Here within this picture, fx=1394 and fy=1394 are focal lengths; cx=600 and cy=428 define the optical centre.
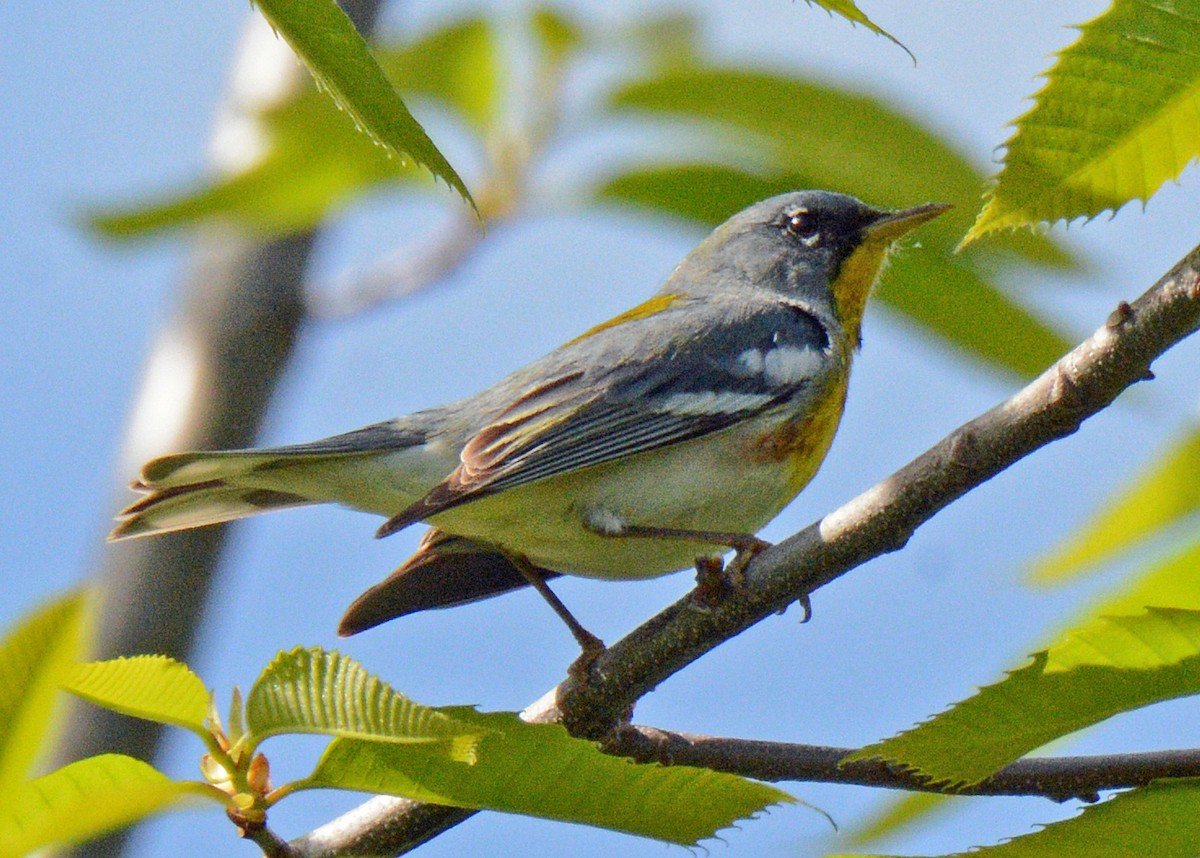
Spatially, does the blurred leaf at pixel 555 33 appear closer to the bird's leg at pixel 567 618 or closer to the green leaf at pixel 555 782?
the bird's leg at pixel 567 618

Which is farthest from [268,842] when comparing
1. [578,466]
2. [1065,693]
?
[578,466]

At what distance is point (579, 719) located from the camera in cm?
200

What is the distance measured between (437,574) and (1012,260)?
1.38 metres

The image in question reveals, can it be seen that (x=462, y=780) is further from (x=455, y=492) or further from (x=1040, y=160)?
(x=455, y=492)

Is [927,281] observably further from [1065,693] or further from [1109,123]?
[1065,693]

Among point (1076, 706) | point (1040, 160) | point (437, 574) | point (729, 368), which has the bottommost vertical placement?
point (1076, 706)

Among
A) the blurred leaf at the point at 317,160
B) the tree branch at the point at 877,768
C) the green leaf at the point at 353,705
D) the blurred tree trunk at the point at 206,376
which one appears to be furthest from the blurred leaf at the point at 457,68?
the green leaf at the point at 353,705

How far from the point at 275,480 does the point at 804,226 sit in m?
1.80

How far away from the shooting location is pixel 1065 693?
1.26 m

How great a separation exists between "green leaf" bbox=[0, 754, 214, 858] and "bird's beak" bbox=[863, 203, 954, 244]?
2.43 metres

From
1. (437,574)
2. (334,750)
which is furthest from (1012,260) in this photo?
(334,750)

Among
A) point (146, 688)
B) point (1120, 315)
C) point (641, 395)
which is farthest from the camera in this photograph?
point (641, 395)

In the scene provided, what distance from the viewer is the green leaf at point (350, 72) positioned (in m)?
1.07

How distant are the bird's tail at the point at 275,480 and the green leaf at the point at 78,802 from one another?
148 cm
